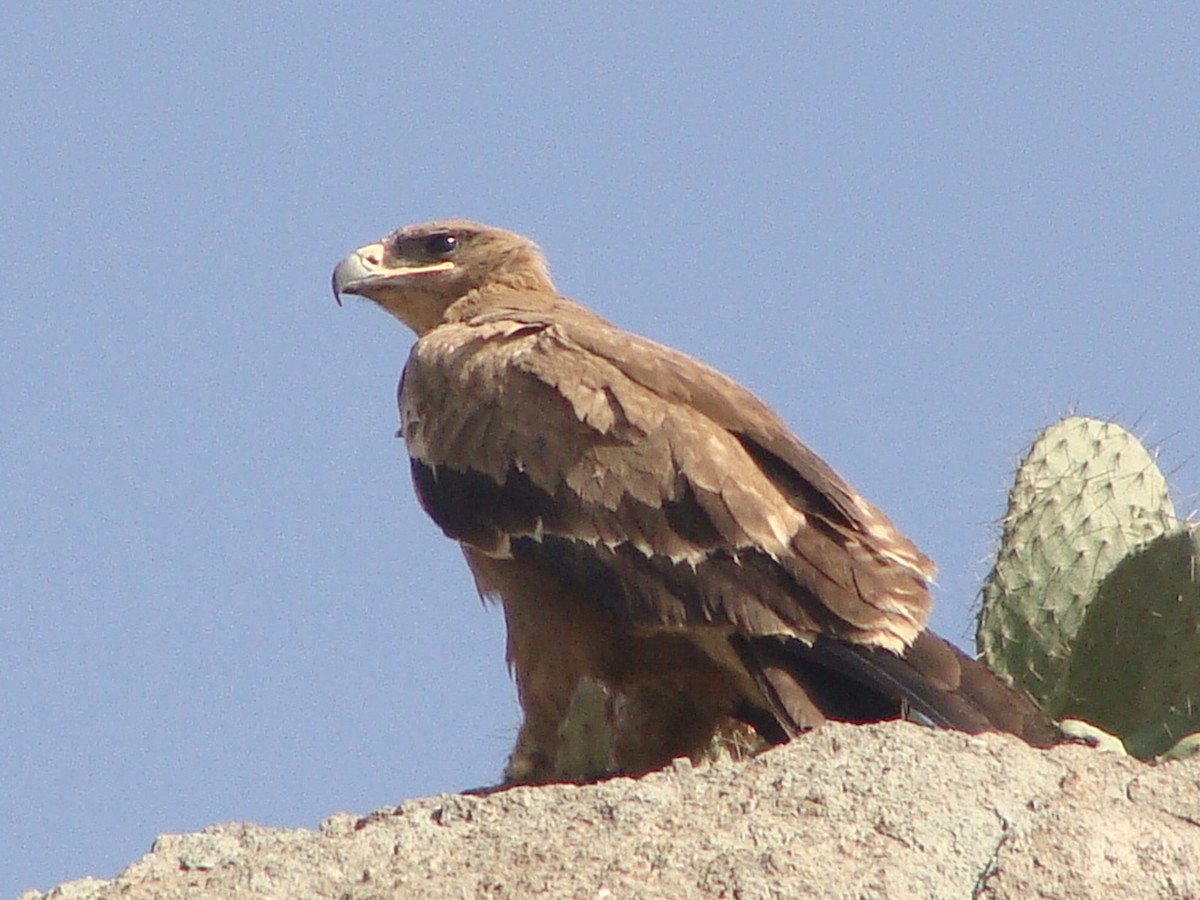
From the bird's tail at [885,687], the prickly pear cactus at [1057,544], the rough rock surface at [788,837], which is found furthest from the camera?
the prickly pear cactus at [1057,544]

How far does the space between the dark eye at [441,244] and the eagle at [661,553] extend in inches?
58.0

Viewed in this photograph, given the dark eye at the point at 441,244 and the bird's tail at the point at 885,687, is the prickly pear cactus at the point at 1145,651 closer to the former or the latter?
the bird's tail at the point at 885,687

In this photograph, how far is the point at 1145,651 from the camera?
6.61m

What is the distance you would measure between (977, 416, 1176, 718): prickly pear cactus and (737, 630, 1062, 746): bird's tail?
0.22 m

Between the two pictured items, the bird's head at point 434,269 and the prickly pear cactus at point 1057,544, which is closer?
the prickly pear cactus at point 1057,544

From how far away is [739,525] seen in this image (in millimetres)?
7133

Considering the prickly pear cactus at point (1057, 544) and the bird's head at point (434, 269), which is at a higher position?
the bird's head at point (434, 269)

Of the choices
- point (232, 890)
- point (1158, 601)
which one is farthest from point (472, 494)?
point (232, 890)

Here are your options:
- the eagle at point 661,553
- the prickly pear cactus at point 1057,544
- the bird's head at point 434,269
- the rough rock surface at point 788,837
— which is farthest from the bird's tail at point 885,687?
the bird's head at point 434,269

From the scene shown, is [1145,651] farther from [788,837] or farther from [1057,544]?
[788,837]

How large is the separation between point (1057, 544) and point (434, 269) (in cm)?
A: 319

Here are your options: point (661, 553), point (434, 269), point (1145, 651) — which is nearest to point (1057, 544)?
point (1145, 651)

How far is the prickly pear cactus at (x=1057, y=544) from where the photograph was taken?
22.5 feet

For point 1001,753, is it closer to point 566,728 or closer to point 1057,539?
point 566,728
